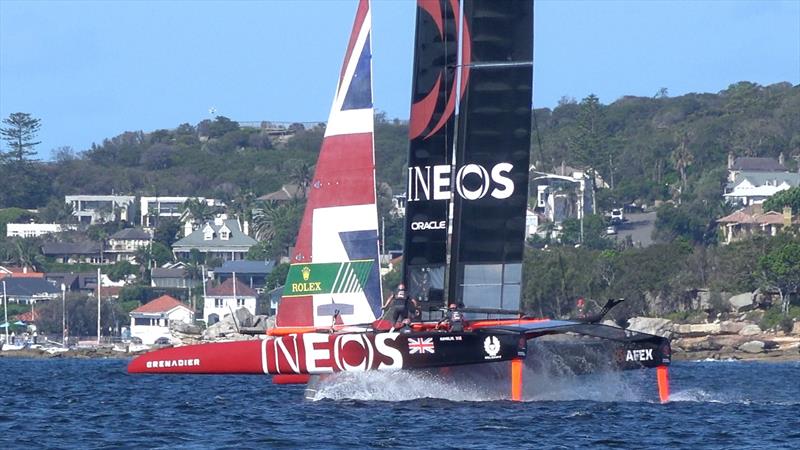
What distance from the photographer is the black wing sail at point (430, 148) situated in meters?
26.7

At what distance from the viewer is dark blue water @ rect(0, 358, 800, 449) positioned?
813 inches

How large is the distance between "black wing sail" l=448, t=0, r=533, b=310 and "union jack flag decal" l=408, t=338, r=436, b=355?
191 centimetres

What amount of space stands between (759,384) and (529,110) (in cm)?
1240

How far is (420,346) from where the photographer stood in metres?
24.7

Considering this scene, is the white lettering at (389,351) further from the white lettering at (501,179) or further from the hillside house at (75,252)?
the hillside house at (75,252)

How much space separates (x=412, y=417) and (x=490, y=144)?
5251 mm

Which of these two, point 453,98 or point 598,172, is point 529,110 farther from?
point 598,172

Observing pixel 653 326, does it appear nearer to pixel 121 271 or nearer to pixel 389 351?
pixel 389 351

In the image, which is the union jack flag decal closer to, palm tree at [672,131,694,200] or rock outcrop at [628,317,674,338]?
rock outcrop at [628,317,674,338]

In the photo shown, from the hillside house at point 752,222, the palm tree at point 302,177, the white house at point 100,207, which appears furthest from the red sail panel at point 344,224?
the white house at point 100,207

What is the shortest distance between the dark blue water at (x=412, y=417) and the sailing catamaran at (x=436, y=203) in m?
0.78

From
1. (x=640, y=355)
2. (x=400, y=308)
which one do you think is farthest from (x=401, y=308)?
(x=640, y=355)

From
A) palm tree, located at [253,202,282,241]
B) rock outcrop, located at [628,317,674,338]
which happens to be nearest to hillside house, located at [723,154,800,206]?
palm tree, located at [253,202,282,241]

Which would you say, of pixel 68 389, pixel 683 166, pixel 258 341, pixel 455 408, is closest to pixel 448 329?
pixel 455 408
